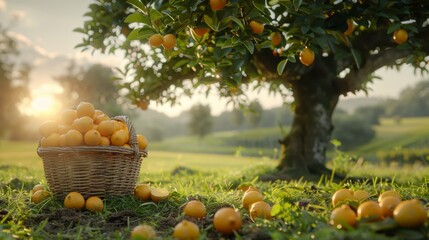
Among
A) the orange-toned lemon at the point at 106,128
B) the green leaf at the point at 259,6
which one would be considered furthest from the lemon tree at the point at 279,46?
the orange-toned lemon at the point at 106,128

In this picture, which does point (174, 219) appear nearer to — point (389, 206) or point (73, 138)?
point (73, 138)

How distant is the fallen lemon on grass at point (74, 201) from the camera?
353 cm

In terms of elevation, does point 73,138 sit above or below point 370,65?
below

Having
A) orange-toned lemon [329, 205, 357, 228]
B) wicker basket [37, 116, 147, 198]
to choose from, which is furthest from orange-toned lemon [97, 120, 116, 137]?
orange-toned lemon [329, 205, 357, 228]

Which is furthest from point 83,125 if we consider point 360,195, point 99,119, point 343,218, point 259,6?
point 360,195

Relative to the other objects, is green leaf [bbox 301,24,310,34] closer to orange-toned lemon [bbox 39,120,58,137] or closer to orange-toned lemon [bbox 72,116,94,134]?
orange-toned lemon [bbox 72,116,94,134]

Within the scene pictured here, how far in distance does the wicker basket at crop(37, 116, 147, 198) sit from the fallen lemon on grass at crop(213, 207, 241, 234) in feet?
4.76

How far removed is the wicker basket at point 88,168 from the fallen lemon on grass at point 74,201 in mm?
215

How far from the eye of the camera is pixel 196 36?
387cm

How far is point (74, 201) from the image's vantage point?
354 cm

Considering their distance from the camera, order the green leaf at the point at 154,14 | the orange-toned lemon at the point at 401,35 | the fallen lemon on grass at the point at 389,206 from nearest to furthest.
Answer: the fallen lemon on grass at the point at 389,206 < the green leaf at the point at 154,14 < the orange-toned lemon at the point at 401,35

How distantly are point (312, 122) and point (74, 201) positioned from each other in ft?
15.5

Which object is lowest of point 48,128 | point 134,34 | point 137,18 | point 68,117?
point 48,128

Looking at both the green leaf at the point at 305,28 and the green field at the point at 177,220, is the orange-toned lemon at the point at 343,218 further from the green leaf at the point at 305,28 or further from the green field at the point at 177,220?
the green leaf at the point at 305,28
